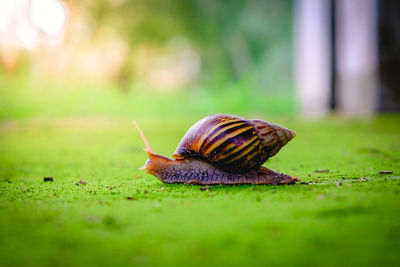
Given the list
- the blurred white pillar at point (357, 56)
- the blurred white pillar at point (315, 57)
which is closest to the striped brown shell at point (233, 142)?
the blurred white pillar at point (357, 56)

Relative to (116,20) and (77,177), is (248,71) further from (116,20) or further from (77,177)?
(77,177)

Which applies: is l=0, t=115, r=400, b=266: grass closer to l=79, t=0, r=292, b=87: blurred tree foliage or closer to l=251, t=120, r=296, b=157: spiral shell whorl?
l=251, t=120, r=296, b=157: spiral shell whorl

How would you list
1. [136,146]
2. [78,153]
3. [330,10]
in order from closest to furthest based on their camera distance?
1. [78,153]
2. [136,146]
3. [330,10]

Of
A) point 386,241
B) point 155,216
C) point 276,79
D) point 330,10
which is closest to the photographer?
point 386,241

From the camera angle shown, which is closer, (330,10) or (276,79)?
(330,10)

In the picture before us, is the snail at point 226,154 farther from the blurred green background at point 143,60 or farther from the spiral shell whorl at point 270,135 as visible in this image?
the blurred green background at point 143,60

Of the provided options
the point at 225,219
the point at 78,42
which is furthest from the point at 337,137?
the point at 78,42
